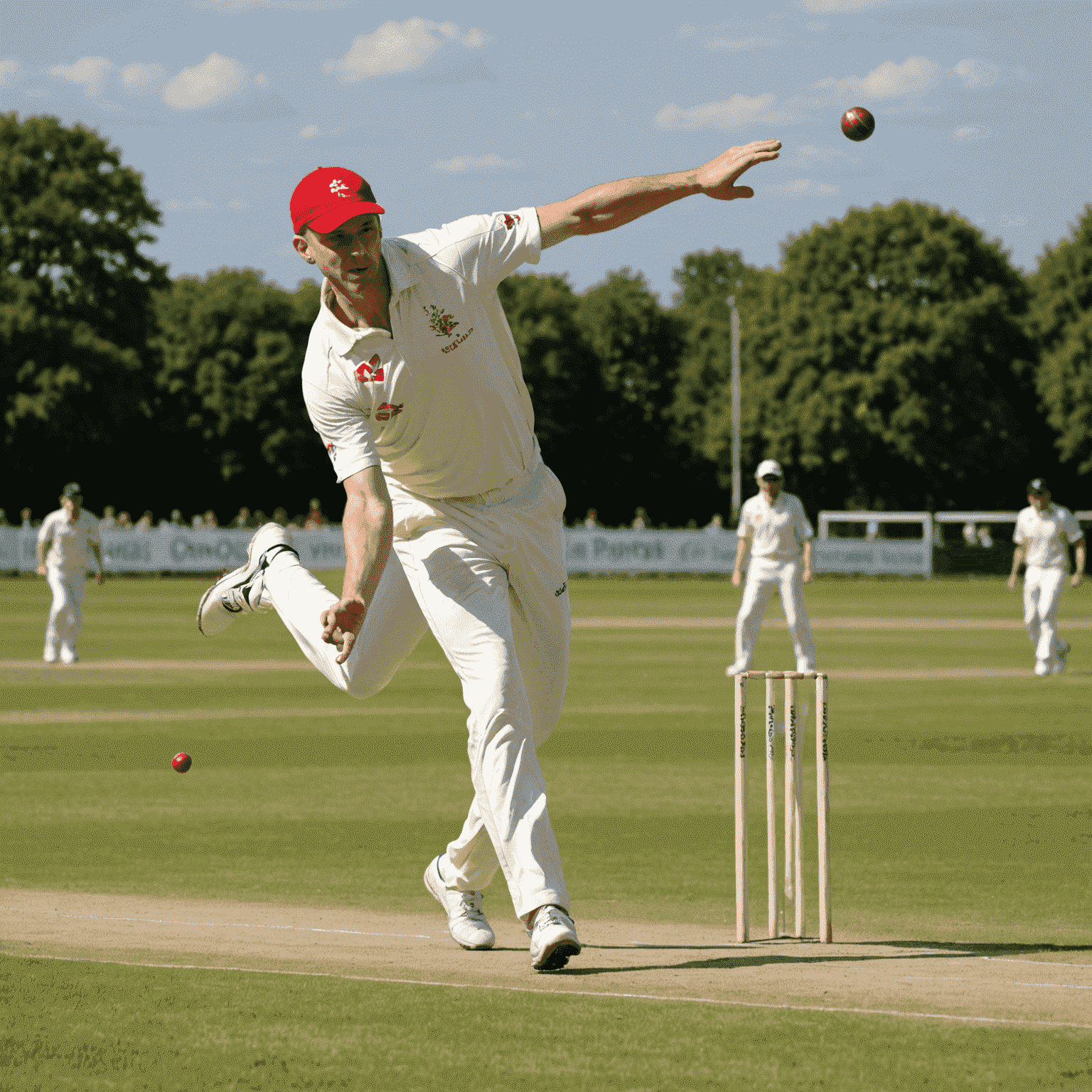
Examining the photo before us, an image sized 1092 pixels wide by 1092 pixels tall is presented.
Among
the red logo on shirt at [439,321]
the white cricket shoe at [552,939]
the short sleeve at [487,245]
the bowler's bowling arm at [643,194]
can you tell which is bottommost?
the white cricket shoe at [552,939]

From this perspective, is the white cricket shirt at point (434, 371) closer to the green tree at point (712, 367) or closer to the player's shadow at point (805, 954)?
the player's shadow at point (805, 954)

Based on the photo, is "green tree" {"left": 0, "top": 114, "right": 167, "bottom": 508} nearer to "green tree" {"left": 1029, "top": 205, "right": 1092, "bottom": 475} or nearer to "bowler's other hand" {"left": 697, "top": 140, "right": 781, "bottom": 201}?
"green tree" {"left": 1029, "top": 205, "right": 1092, "bottom": 475}

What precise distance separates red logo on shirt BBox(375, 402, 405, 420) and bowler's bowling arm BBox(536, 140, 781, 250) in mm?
655

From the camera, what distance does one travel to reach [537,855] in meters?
5.27

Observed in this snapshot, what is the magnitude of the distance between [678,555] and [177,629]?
74.9 feet

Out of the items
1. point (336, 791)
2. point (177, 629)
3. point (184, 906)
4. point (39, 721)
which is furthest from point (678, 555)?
point (184, 906)

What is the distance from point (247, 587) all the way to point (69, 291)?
1825 inches

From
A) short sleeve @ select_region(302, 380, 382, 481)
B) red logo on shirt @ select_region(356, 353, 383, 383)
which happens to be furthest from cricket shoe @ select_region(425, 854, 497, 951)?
red logo on shirt @ select_region(356, 353, 383, 383)

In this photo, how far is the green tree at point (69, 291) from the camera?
49250 millimetres

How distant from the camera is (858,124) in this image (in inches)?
231

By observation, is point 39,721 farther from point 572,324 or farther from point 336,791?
point 572,324

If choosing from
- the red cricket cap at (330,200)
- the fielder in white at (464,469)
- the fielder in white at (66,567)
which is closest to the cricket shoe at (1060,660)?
the fielder in white at (66,567)

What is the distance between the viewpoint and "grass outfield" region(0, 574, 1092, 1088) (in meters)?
4.27

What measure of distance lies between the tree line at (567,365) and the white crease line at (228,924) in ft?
144
